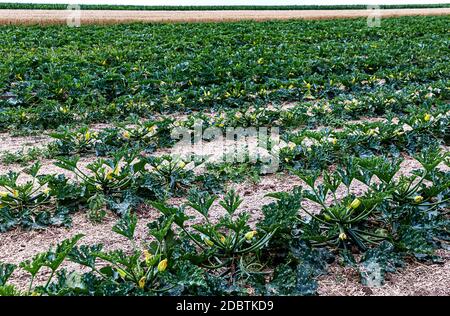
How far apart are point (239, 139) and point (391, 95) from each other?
259cm

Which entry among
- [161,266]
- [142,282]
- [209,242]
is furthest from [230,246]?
[142,282]

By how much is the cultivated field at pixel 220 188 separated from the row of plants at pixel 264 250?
0.04ft

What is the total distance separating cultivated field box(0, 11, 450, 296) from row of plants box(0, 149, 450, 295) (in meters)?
0.01

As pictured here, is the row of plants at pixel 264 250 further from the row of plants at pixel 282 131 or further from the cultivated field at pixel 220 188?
the row of plants at pixel 282 131

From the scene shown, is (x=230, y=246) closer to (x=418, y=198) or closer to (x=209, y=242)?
(x=209, y=242)

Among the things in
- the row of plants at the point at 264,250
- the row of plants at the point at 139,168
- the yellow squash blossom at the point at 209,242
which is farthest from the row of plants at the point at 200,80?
the yellow squash blossom at the point at 209,242

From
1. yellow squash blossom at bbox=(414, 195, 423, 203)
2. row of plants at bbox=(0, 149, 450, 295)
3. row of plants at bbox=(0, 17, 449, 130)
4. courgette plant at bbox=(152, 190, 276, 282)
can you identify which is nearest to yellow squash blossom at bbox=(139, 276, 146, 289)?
row of plants at bbox=(0, 149, 450, 295)

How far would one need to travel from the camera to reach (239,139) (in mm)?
5359

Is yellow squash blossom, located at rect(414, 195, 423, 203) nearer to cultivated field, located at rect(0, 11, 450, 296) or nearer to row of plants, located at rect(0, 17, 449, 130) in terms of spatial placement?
cultivated field, located at rect(0, 11, 450, 296)

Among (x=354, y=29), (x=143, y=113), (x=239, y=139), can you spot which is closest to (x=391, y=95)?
(x=239, y=139)

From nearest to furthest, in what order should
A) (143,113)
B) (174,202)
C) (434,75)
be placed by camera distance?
(174,202)
(143,113)
(434,75)

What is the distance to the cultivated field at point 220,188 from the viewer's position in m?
2.52

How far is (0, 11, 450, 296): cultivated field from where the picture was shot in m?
2.52

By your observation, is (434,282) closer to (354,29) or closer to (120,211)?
(120,211)
